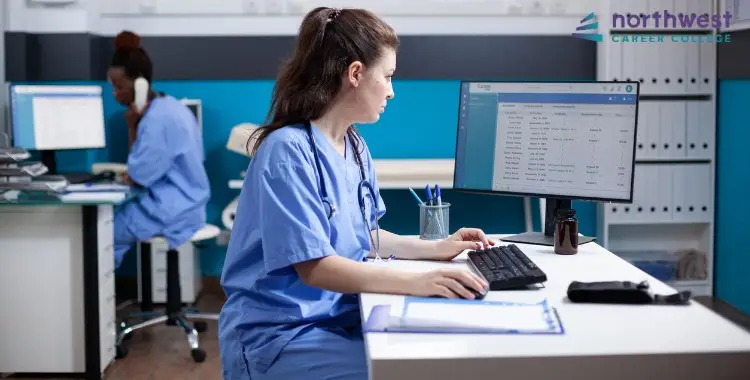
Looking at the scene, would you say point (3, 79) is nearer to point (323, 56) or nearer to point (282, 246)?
point (323, 56)

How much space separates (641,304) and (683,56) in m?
2.92

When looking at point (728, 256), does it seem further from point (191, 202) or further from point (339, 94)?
point (339, 94)

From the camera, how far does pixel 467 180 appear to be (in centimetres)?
242

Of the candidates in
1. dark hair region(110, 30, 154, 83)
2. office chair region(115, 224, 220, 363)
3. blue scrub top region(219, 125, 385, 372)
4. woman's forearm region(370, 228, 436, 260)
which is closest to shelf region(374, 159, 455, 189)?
office chair region(115, 224, 220, 363)

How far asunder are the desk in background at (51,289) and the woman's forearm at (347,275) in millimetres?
1767

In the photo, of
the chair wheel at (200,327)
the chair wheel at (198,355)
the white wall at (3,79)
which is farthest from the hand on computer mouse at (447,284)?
the white wall at (3,79)

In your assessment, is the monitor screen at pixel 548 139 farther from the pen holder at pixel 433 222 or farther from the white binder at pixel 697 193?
the white binder at pixel 697 193

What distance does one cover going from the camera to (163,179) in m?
3.90

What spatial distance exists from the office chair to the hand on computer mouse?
216 centimetres

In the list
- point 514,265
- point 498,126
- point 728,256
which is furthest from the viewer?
point 728,256

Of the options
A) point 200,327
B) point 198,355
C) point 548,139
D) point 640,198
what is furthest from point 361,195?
point 640,198

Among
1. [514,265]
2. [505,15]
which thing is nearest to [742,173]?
[505,15]

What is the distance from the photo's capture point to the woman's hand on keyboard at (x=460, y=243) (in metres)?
2.09

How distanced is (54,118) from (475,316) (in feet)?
10.2
